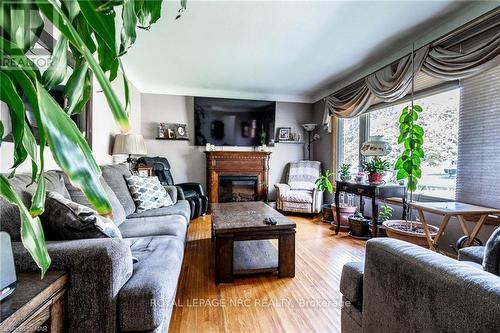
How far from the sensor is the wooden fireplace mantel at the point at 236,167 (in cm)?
433

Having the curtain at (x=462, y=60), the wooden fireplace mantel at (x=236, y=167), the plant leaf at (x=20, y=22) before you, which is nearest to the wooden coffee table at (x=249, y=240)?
the plant leaf at (x=20, y=22)

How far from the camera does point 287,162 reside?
493 cm

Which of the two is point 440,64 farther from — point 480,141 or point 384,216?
point 384,216

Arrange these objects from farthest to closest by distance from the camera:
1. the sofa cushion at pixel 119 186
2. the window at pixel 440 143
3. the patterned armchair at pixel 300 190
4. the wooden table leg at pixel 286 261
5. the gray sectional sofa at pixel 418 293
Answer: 1. the patterned armchair at pixel 300 190
2. the window at pixel 440 143
3. the sofa cushion at pixel 119 186
4. the wooden table leg at pixel 286 261
5. the gray sectional sofa at pixel 418 293

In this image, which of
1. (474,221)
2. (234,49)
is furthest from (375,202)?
(234,49)

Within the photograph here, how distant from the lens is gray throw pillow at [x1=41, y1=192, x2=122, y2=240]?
1094 millimetres

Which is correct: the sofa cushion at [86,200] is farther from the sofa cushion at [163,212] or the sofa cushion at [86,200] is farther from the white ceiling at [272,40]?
the white ceiling at [272,40]

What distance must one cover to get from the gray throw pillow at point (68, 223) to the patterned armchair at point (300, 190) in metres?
3.28

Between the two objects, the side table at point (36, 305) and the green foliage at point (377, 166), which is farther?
the green foliage at point (377, 166)

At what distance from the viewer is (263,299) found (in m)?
1.68

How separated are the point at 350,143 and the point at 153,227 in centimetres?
339

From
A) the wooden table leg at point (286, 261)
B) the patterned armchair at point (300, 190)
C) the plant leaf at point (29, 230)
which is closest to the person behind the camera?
the plant leaf at point (29, 230)

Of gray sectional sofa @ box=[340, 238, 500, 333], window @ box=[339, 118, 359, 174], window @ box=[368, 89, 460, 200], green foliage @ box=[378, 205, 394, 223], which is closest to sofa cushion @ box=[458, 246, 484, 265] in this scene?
gray sectional sofa @ box=[340, 238, 500, 333]

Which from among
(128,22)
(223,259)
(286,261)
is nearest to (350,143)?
(286,261)
